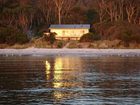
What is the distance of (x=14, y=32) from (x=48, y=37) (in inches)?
215

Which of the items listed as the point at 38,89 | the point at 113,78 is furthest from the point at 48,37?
the point at 38,89

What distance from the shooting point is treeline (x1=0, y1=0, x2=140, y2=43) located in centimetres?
8356

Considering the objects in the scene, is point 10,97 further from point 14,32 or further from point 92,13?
point 92,13

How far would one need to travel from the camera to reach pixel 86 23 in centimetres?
8894

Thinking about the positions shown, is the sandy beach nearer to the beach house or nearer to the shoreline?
the shoreline

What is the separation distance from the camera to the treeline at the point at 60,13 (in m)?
83.6

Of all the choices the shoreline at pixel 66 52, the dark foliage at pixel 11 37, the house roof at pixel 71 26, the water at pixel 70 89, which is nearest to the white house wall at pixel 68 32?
the house roof at pixel 71 26

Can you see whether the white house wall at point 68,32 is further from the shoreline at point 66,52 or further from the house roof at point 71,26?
the shoreline at point 66,52

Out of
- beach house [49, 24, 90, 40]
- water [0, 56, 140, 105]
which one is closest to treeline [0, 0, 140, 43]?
beach house [49, 24, 90, 40]

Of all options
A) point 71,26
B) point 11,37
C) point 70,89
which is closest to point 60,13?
point 71,26

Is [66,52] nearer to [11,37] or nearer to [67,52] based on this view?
[67,52]

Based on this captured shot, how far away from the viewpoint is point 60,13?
89.8 m

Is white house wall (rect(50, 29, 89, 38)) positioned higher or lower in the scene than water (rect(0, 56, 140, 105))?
higher

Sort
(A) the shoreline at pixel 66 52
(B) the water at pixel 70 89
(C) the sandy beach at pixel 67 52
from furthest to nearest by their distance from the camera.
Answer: (C) the sandy beach at pixel 67 52, (A) the shoreline at pixel 66 52, (B) the water at pixel 70 89
